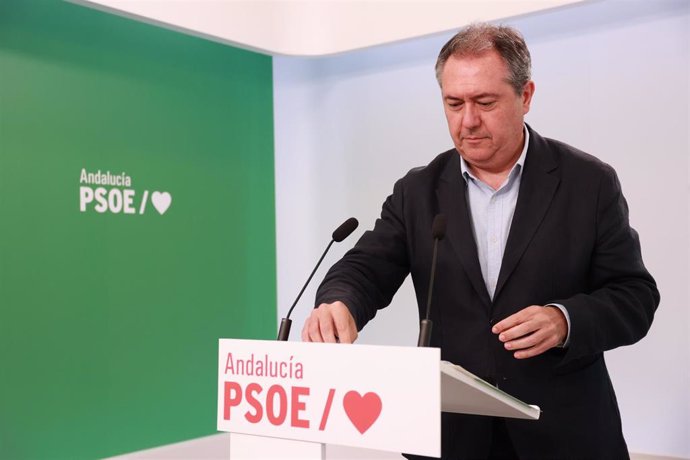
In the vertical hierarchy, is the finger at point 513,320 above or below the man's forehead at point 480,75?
below

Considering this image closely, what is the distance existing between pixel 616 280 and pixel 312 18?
11.9 feet

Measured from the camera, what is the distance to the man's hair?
2143mm

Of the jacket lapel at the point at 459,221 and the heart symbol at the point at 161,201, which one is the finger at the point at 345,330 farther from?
the heart symbol at the point at 161,201

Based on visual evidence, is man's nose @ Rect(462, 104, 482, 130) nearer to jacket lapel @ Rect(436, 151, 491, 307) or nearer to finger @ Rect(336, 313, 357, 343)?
jacket lapel @ Rect(436, 151, 491, 307)

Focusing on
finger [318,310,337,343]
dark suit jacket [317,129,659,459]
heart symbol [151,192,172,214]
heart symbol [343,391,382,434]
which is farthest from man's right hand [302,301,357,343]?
heart symbol [151,192,172,214]

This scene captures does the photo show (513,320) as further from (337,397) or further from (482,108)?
(482,108)

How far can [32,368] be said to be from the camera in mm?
4094

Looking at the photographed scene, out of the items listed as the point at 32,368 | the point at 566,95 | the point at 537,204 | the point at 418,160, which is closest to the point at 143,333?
the point at 32,368

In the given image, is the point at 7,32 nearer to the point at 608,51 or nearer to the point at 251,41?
the point at 251,41

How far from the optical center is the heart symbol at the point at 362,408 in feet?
4.54

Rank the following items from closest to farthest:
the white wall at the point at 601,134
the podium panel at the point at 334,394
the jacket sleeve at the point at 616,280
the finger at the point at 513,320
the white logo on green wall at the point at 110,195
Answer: the podium panel at the point at 334,394
the finger at the point at 513,320
the jacket sleeve at the point at 616,280
the white wall at the point at 601,134
the white logo on green wall at the point at 110,195

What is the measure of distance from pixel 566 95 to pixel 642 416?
1795 mm

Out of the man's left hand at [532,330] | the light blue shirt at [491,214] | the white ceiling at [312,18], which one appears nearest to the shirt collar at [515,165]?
the light blue shirt at [491,214]

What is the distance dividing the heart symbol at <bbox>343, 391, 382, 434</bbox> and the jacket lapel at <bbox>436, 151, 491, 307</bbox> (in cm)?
72
